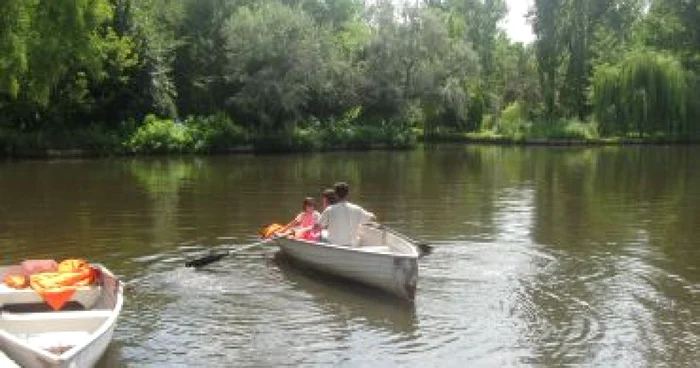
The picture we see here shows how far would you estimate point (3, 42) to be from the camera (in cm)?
3222

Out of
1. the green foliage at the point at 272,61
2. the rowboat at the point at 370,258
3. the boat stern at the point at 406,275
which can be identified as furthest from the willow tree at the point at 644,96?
the boat stern at the point at 406,275

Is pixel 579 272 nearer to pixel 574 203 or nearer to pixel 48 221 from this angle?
pixel 574 203

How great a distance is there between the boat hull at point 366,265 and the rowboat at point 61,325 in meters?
4.33

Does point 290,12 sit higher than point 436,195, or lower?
higher

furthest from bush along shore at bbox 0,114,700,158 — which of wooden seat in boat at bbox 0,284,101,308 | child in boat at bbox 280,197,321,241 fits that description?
wooden seat in boat at bbox 0,284,101,308

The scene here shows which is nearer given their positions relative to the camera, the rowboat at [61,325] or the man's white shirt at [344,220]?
the rowboat at [61,325]

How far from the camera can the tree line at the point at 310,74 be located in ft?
A: 152

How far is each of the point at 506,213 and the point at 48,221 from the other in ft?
40.7

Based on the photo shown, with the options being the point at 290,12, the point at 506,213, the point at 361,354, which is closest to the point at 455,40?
the point at 290,12

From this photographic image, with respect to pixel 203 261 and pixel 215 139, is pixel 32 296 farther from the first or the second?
pixel 215 139

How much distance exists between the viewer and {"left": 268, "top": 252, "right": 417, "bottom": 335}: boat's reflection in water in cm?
1284

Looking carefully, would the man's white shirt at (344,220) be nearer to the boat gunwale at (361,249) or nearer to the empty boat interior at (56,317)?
the boat gunwale at (361,249)

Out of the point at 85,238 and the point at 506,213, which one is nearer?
the point at 85,238

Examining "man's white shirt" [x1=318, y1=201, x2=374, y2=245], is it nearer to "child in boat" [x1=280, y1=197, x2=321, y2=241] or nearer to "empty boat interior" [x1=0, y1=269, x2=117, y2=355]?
"child in boat" [x1=280, y1=197, x2=321, y2=241]
